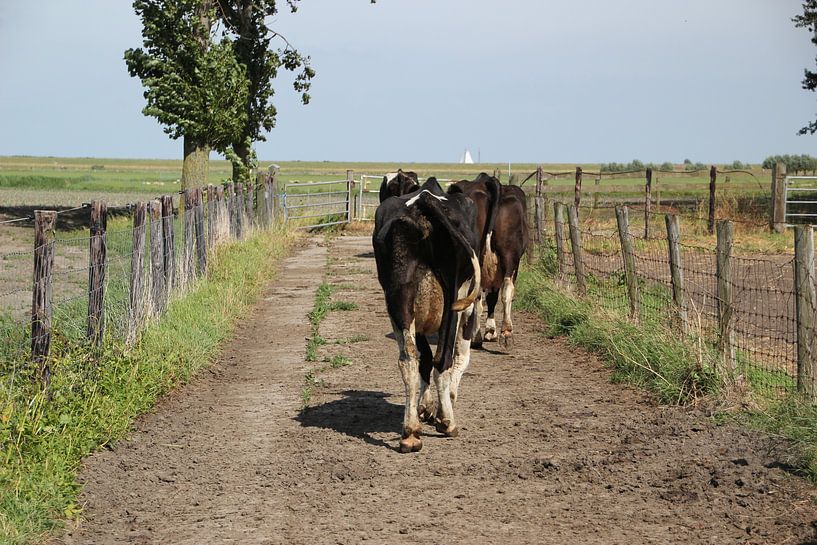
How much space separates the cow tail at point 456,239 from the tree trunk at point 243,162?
22370 mm

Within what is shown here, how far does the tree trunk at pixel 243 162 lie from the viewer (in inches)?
1171

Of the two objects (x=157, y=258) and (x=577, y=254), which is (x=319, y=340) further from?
(x=577, y=254)

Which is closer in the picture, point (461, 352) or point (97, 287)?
point (461, 352)

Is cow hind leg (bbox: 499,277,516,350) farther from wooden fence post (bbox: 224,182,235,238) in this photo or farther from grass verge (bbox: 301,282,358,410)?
wooden fence post (bbox: 224,182,235,238)

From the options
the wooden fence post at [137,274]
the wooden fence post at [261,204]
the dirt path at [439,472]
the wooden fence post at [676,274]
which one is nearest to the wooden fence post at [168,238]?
the wooden fence post at [137,274]

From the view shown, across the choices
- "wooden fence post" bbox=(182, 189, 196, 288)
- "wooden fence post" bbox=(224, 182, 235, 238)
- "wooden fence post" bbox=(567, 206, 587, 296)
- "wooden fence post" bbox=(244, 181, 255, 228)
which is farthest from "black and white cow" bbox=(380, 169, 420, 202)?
"wooden fence post" bbox=(244, 181, 255, 228)

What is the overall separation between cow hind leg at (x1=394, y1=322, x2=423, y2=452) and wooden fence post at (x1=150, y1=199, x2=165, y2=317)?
472 cm

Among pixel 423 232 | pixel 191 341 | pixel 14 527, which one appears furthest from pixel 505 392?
pixel 14 527

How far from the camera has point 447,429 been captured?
8.11 metres

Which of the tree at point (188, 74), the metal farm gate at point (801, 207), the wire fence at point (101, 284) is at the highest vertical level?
the tree at point (188, 74)

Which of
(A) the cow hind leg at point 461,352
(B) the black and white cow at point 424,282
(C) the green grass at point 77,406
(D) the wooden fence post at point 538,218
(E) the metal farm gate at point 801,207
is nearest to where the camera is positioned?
(C) the green grass at point 77,406

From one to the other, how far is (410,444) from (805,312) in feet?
10.7

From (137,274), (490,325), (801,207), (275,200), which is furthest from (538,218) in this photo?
(801,207)

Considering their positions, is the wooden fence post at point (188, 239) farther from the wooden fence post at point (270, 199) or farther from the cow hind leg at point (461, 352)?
the wooden fence post at point (270, 199)
